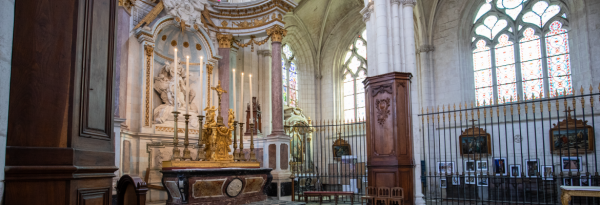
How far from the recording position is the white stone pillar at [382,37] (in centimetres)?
852

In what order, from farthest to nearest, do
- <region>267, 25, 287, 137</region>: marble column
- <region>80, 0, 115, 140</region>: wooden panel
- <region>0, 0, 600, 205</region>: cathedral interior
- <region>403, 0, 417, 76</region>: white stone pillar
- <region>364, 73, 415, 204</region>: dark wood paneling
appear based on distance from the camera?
<region>267, 25, 287, 137</region>: marble column, <region>403, 0, 417, 76</region>: white stone pillar, <region>364, 73, 415, 204</region>: dark wood paneling, <region>80, 0, 115, 140</region>: wooden panel, <region>0, 0, 600, 205</region>: cathedral interior

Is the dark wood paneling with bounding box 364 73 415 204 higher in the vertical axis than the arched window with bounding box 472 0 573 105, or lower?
lower

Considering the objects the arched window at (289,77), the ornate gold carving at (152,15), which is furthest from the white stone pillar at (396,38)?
the arched window at (289,77)

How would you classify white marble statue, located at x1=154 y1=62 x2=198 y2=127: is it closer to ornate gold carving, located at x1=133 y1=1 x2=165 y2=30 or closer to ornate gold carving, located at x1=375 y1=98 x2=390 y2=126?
ornate gold carving, located at x1=133 y1=1 x2=165 y2=30

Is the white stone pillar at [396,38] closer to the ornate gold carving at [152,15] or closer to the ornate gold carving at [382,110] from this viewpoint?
the ornate gold carving at [382,110]

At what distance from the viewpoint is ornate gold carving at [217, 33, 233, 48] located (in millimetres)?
10946

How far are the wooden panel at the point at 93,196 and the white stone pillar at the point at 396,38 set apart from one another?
22.6 ft

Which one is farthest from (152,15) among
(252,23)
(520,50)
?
(520,50)

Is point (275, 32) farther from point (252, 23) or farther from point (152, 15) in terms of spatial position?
point (152, 15)

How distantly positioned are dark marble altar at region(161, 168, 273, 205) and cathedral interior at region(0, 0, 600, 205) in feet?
0.07

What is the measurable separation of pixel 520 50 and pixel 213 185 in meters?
12.7

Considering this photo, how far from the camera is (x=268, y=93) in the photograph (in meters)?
13.5

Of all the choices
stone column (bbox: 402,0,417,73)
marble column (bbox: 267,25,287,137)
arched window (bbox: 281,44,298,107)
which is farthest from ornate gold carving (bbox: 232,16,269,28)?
arched window (bbox: 281,44,298,107)

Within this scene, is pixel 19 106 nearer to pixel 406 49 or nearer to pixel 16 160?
pixel 16 160
